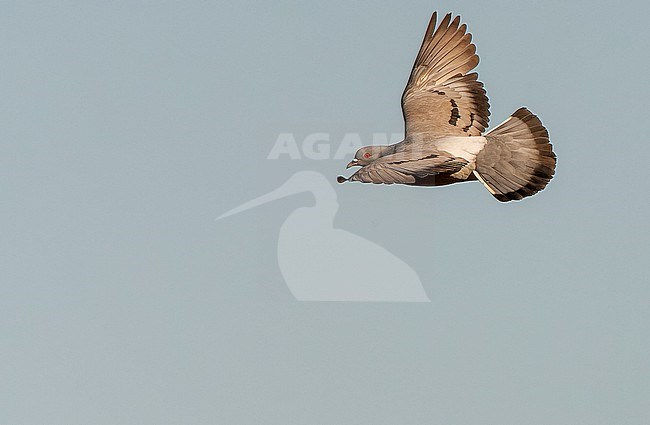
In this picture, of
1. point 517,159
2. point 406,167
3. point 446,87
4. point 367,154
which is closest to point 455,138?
point 517,159

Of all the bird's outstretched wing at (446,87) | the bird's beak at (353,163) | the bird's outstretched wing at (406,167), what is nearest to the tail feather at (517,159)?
the bird's outstretched wing at (406,167)

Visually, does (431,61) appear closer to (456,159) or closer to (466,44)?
(466,44)

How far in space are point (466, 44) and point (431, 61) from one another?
748 mm

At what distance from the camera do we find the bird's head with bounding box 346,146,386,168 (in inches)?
920

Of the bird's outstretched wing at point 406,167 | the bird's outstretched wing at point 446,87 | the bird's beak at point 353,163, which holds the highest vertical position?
the bird's outstretched wing at point 446,87

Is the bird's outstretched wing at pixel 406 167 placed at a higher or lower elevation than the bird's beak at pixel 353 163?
lower

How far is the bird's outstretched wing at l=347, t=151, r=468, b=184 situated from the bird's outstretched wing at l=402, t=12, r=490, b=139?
6.26 feet

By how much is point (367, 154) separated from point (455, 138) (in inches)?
82.8

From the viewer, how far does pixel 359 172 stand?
20406 millimetres

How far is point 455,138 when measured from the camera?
24.7 metres

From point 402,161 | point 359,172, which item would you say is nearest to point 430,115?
point 402,161

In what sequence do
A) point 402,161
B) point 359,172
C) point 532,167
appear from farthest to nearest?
1. point 532,167
2. point 402,161
3. point 359,172

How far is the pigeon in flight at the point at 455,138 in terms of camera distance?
74.2 ft

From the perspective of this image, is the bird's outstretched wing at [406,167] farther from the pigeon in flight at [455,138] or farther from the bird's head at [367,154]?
the bird's head at [367,154]
